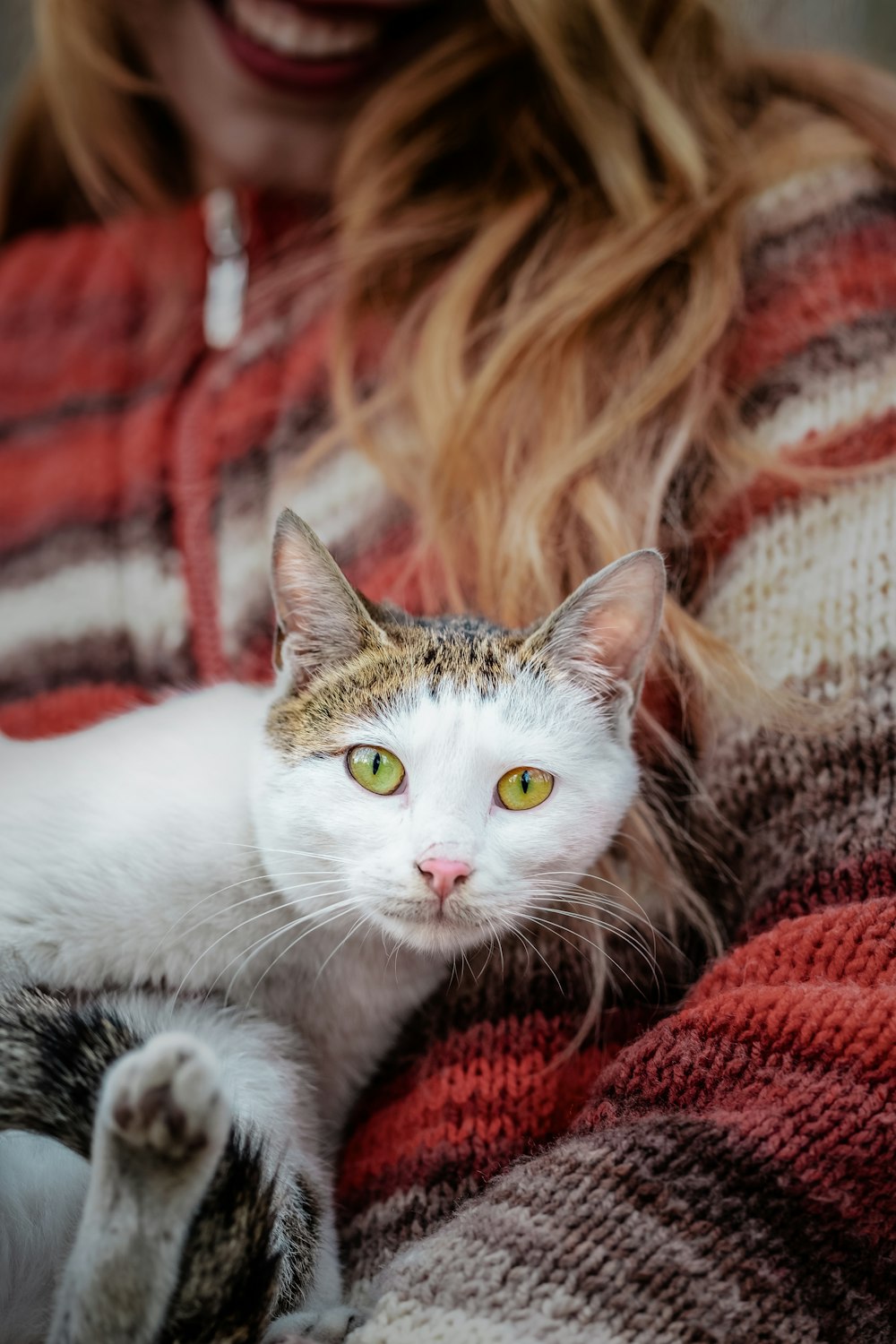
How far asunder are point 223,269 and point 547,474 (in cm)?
73

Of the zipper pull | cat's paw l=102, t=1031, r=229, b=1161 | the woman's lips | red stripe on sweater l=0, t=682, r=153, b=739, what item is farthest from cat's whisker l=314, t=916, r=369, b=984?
the woman's lips

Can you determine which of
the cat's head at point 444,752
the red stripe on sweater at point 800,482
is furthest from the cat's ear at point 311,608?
the red stripe on sweater at point 800,482

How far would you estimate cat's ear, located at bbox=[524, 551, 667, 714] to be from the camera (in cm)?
82

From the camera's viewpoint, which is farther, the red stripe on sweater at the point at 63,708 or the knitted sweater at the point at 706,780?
the red stripe on sweater at the point at 63,708

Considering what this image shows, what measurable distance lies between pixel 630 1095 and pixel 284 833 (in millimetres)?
330

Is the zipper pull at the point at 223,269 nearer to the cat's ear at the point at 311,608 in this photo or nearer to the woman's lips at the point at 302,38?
the woman's lips at the point at 302,38

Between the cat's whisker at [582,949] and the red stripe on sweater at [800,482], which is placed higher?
the red stripe on sweater at [800,482]

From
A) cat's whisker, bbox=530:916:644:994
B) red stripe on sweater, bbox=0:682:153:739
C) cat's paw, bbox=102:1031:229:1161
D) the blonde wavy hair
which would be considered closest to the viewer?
cat's paw, bbox=102:1031:229:1161

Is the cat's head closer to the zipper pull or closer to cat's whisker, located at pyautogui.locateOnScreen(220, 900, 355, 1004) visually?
cat's whisker, located at pyautogui.locateOnScreen(220, 900, 355, 1004)

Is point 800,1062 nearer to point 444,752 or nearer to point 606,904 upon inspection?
point 606,904

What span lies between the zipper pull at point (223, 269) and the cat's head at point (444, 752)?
698 millimetres

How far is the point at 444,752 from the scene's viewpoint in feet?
2.66

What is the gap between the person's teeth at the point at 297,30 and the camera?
4.39ft

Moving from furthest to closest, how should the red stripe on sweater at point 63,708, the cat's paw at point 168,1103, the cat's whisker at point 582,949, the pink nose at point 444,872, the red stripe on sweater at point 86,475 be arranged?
the red stripe on sweater at point 86,475
the red stripe on sweater at point 63,708
the cat's whisker at point 582,949
the pink nose at point 444,872
the cat's paw at point 168,1103
